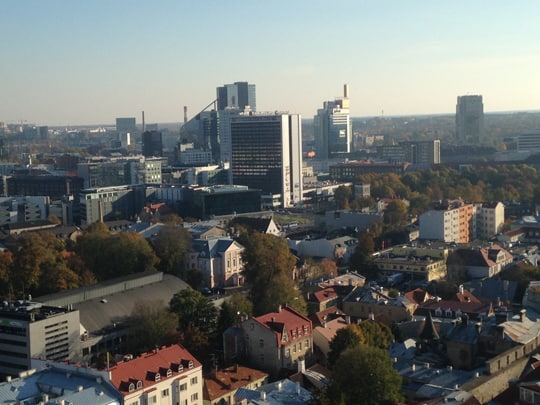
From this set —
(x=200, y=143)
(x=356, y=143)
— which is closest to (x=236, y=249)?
(x=200, y=143)

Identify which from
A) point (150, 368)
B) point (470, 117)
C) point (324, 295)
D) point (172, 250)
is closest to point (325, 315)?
point (324, 295)

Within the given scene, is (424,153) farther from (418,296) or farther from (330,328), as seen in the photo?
(330,328)

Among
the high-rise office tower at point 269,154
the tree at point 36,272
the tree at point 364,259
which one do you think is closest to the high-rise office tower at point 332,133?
the high-rise office tower at point 269,154

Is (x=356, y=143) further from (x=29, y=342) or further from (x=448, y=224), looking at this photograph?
(x=29, y=342)

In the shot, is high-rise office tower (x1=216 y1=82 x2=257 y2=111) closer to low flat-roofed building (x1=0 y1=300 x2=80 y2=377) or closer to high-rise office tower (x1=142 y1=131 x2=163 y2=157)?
high-rise office tower (x1=142 y1=131 x2=163 y2=157)

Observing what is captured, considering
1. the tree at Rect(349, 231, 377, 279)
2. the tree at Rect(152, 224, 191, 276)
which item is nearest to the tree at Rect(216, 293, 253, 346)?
the tree at Rect(152, 224, 191, 276)

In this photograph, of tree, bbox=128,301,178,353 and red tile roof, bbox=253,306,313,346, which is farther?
tree, bbox=128,301,178,353

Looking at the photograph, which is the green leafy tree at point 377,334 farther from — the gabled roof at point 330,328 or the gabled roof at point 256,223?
the gabled roof at point 256,223
